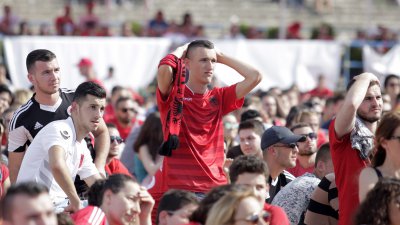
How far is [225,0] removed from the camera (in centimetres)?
3825

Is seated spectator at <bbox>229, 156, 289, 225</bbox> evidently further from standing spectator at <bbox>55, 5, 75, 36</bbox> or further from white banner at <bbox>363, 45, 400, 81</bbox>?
standing spectator at <bbox>55, 5, 75, 36</bbox>

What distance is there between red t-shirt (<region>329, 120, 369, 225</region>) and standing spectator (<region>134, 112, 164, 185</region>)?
16.9ft

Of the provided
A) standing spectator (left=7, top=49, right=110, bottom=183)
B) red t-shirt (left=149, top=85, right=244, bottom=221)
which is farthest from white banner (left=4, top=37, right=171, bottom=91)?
red t-shirt (left=149, top=85, right=244, bottom=221)

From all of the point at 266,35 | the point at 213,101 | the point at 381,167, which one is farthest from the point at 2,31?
the point at 381,167

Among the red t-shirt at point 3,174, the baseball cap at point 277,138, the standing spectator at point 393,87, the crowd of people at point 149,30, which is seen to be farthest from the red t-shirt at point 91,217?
the crowd of people at point 149,30

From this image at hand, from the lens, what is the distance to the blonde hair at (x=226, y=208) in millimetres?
6707

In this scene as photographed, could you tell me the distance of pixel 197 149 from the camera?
356 inches

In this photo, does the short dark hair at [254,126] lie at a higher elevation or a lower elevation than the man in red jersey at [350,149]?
lower

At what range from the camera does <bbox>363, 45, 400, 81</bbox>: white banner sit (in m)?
24.0

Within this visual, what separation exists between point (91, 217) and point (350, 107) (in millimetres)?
1980

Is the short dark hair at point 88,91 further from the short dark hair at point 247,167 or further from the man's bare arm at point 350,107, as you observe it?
the man's bare arm at point 350,107

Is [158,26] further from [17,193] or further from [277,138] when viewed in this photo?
[17,193]

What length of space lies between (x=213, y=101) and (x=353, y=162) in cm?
151

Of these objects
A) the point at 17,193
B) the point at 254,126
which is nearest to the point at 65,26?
the point at 254,126
